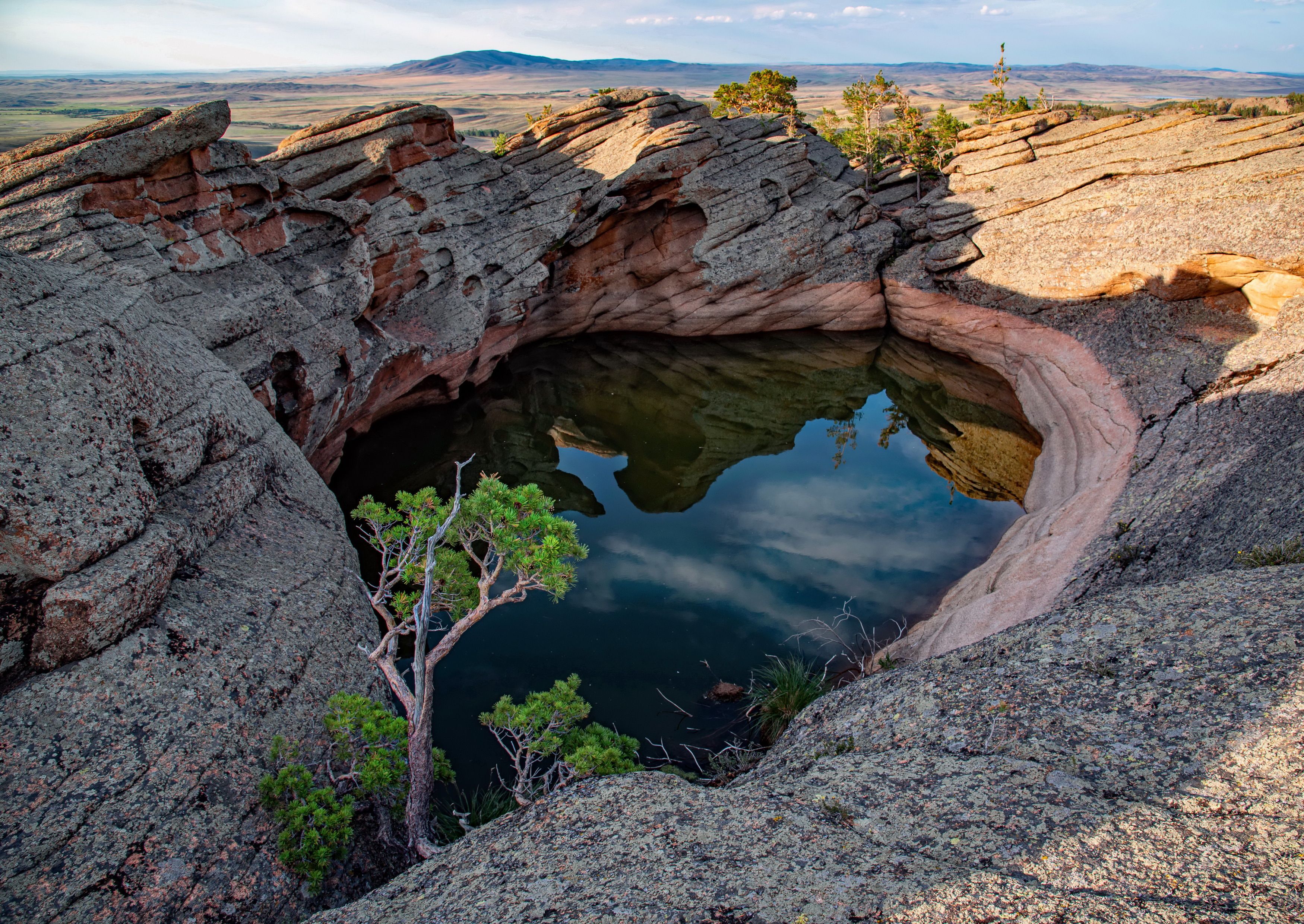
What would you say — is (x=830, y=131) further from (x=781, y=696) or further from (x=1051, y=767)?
(x=1051, y=767)

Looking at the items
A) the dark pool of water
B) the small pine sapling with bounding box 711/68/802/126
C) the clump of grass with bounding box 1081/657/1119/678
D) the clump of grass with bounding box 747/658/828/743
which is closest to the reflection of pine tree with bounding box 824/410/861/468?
the dark pool of water

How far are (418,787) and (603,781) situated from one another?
214 centimetres

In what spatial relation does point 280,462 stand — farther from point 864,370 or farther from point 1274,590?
point 864,370

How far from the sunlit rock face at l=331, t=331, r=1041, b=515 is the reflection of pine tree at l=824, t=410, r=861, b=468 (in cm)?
11

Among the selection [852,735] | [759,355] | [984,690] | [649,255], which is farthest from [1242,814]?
[649,255]

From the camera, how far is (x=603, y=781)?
705 centimetres

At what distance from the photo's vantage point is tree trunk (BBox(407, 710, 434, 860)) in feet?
24.8

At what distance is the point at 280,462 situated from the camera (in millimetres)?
11773

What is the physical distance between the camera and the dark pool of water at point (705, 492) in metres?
12.7

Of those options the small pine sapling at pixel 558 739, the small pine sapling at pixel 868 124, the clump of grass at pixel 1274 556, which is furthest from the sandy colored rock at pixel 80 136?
the small pine sapling at pixel 868 124

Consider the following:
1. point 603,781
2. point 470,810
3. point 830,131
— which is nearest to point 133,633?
point 470,810

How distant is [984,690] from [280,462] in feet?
35.6

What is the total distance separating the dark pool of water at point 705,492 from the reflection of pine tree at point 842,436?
66 mm

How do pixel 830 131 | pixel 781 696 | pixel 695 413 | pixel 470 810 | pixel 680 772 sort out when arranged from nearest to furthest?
1. pixel 470 810
2. pixel 680 772
3. pixel 781 696
4. pixel 695 413
5. pixel 830 131
